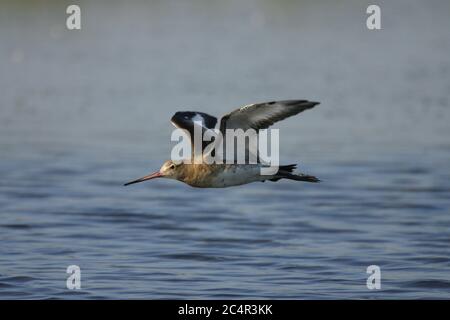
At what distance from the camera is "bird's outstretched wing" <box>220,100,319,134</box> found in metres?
8.67

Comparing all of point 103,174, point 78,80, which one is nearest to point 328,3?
point 78,80

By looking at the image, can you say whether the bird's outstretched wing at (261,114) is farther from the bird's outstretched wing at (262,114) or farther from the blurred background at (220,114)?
the blurred background at (220,114)

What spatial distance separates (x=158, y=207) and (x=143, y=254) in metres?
2.54

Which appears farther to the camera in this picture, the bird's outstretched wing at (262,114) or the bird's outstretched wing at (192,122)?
the bird's outstretched wing at (192,122)

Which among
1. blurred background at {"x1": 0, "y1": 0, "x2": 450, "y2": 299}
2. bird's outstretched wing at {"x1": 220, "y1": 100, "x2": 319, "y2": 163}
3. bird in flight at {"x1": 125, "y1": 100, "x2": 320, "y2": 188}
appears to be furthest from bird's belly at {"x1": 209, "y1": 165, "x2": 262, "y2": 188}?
blurred background at {"x1": 0, "y1": 0, "x2": 450, "y2": 299}

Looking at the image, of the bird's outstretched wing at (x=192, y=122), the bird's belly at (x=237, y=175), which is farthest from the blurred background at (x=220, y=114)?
the bird's outstretched wing at (x=192, y=122)

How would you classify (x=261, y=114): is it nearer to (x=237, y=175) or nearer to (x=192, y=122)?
(x=237, y=175)

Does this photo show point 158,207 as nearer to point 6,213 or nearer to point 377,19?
point 6,213

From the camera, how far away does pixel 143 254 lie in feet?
35.2

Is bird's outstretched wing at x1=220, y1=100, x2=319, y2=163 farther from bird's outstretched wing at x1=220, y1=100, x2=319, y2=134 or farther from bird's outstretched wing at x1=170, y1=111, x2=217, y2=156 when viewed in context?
bird's outstretched wing at x1=170, y1=111, x2=217, y2=156

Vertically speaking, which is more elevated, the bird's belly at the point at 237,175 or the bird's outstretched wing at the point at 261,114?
the bird's outstretched wing at the point at 261,114

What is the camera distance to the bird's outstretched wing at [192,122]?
946 cm

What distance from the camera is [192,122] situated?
31.4 feet

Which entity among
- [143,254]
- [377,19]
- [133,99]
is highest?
[377,19]
